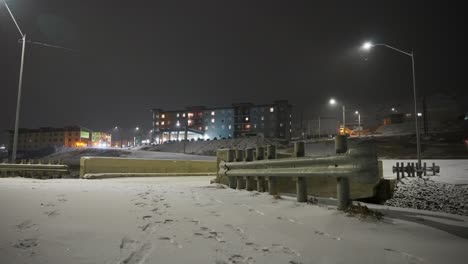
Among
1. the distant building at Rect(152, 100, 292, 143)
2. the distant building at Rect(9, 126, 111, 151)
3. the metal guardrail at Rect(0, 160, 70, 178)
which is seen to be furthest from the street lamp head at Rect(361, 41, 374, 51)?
the distant building at Rect(9, 126, 111, 151)

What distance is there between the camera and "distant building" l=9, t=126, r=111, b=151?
472 ft

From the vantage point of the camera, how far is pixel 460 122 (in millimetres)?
80938

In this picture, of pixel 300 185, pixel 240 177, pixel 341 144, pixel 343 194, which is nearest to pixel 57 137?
pixel 240 177

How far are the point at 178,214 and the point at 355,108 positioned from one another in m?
170

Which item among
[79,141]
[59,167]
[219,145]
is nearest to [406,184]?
[59,167]

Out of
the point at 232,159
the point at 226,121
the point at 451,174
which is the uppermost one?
the point at 226,121

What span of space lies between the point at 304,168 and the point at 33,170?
1517cm

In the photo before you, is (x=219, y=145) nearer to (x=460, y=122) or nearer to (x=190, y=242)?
(x=460, y=122)

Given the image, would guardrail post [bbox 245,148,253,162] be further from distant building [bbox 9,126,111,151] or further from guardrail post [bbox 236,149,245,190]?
distant building [bbox 9,126,111,151]

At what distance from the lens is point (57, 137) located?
148 metres

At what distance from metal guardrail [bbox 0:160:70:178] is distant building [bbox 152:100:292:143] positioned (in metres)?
96.2

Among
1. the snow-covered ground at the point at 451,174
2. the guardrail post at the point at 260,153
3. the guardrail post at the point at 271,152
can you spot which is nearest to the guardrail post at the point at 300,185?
the guardrail post at the point at 271,152

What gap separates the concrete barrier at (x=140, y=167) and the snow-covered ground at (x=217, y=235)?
10.9 metres

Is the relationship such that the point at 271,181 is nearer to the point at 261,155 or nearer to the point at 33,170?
the point at 261,155
